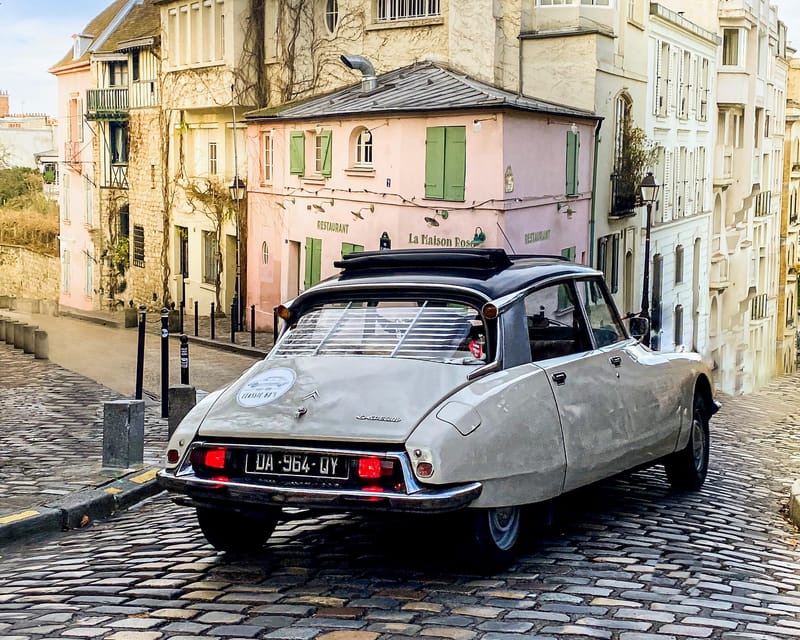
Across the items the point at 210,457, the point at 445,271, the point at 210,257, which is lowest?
the point at 210,257

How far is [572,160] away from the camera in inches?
1067

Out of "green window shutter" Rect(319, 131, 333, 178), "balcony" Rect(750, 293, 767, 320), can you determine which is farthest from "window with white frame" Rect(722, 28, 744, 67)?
"green window shutter" Rect(319, 131, 333, 178)

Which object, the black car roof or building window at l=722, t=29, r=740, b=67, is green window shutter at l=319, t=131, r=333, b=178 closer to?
the black car roof

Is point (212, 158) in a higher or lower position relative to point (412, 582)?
higher

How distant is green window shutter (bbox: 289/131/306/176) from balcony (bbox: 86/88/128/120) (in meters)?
13.2

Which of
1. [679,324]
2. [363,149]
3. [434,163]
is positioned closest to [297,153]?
[363,149]

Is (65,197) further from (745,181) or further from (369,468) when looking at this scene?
(369,468)

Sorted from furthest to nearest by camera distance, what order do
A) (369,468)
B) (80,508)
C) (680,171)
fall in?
(680,171) < (80,508) < (369,468)

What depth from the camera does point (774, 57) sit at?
52.0m

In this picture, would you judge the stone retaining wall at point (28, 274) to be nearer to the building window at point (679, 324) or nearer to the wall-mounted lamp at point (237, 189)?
the wall-mounted lamp at point (237, 189)

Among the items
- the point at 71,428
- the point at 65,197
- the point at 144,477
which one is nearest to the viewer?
the point at 144,477

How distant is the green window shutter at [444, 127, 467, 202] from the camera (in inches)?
944

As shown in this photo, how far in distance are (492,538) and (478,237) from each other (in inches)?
713

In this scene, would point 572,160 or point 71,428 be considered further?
point 572,160
